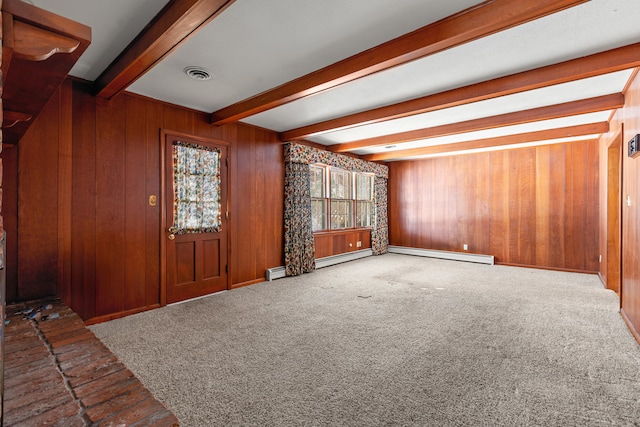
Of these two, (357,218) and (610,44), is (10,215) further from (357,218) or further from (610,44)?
(357,218)

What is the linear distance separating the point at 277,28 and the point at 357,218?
5221 millimetres

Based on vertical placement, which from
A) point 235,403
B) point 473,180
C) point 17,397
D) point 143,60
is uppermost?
point 143,60

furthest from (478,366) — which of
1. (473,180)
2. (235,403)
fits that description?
(473,180)

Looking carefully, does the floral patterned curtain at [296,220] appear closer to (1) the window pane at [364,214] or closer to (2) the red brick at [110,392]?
(1) the window pane at [364,214]

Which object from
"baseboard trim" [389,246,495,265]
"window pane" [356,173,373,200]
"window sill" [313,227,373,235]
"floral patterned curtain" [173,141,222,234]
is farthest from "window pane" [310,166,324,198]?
"baseboard trim" [389,246,495,265]

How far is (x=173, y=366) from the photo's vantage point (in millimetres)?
2252

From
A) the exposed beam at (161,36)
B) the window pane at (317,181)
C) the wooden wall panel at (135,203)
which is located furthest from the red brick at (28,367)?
the window pane at (317,181)

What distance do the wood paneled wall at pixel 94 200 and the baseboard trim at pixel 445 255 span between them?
5.40 meters

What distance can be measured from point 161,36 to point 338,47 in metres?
1.28

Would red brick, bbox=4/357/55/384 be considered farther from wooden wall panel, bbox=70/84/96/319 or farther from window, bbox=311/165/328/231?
window, bbox=311/165/328/231

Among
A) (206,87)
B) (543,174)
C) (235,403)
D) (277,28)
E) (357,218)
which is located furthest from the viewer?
(357,218)

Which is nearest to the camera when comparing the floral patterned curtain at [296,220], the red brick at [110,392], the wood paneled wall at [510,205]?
the red brick at [110,392]

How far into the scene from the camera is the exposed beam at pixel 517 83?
7.97 feet

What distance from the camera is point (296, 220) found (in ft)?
16.9
